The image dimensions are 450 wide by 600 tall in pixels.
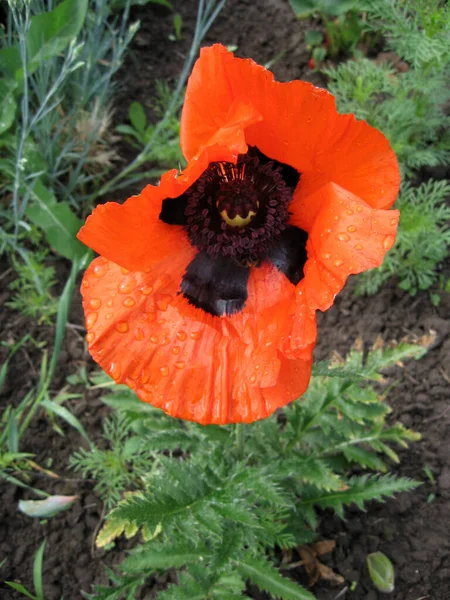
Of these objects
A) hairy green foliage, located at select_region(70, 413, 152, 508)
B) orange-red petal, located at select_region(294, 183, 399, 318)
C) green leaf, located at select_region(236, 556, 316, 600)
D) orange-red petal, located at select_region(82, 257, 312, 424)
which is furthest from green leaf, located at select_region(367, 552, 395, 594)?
orange-red petal, located at select_region(294, 183, 399, 318)

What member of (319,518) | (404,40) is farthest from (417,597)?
(404,40)

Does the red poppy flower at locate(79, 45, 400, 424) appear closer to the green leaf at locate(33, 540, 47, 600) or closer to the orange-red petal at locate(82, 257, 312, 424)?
the orange-red petal at locate(82, 257, 312, 424)

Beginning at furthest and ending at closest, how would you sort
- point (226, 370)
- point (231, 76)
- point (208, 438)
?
point (208, 438) < point (226, 370) < point (231, 76)

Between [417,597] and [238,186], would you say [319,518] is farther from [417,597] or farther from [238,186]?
[238,186]

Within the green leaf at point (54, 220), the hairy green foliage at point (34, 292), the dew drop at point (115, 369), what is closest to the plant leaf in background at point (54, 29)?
the green leaf at point (54, 220)

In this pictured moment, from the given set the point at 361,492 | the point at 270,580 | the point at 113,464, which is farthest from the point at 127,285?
the point at 113,464

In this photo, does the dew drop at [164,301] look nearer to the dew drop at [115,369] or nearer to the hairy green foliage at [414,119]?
the dew drop at [115,369]
